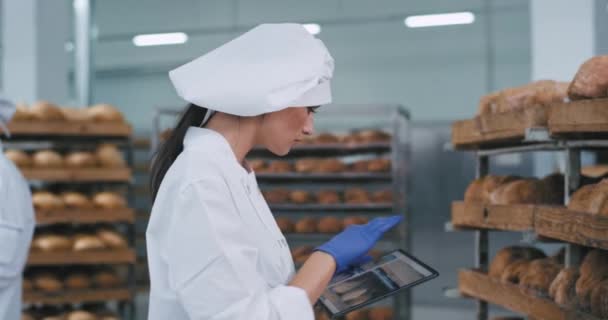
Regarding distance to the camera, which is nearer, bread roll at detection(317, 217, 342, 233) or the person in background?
the person in background

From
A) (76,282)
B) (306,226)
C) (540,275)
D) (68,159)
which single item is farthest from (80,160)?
(540,275)

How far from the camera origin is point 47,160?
5.19 meters

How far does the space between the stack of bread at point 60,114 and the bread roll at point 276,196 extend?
1317mm

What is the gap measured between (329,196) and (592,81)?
3.84m

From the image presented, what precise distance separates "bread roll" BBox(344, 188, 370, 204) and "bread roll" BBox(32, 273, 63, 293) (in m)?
2.18

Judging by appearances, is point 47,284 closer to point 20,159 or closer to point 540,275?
point 20,159

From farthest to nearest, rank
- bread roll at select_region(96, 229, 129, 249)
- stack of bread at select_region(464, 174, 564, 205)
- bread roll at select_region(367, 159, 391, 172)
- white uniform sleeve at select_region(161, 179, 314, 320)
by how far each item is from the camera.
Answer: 1. bread roll at select_region(367, 159, 391, 172)
2. bread roll at select_region(96, 229, 129, 249)
3. stack of bread at select_region(464, 174, 564, 205)
4. white uniform sleeve at select_region(161, 179, 314, 320)

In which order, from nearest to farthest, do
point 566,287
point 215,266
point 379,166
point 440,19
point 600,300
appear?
point 215,266 < point 600,300 < point 566,287 < point 379,166 < point 440,19

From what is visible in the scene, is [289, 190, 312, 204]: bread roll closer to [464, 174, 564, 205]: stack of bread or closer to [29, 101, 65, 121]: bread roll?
[29, 101, 65, 121]: bread roll

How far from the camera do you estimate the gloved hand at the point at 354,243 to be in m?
1.63

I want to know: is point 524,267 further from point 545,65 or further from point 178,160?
point 545,65

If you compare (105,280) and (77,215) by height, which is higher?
(77,215)

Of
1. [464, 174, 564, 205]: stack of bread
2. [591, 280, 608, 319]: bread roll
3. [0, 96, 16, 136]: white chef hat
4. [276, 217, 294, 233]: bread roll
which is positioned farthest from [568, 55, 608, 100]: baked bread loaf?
[276, 217, 294, 233]: bread roll

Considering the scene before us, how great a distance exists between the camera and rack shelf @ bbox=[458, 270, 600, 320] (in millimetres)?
2270
